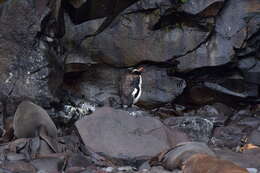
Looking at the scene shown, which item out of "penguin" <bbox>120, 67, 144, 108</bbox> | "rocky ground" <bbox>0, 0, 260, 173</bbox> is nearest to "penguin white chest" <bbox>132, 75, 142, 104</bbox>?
"penguin" <bbox>120, 67, 144, 108</bbox>

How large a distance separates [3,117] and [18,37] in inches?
60.8

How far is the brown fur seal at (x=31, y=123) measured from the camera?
23.4 feet

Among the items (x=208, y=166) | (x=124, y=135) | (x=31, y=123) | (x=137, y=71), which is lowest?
(x=124, y=135)

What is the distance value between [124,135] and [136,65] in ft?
10.6

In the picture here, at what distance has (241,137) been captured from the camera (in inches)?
327

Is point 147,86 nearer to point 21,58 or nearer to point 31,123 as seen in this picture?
point 21,58

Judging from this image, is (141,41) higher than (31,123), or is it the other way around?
(141,41)

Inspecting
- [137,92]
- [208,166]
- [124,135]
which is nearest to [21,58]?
[137,92]

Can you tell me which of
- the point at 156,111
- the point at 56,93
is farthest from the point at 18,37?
the point at 156,111

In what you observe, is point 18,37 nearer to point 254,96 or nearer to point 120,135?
point 120,135

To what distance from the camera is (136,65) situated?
10.1 metres

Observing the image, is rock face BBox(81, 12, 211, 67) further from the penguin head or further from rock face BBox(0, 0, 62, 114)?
rock face BBox(0, 0, 62, 114)

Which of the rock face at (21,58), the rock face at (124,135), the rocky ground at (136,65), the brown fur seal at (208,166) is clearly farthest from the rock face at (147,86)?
the brown fur seal at (208,166)

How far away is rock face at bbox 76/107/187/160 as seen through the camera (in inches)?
267
